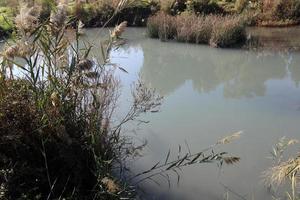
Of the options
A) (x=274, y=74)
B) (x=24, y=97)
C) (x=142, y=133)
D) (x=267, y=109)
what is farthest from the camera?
(x=274, y=74)

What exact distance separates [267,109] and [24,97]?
10.8 ft

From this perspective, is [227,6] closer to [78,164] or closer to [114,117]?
[114,117]

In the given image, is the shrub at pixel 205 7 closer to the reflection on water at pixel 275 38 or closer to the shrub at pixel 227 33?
the reflection on water at pixel 275 38

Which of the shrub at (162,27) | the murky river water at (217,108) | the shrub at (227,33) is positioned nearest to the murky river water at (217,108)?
the murky river water at (217,108)

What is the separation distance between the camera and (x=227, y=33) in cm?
948

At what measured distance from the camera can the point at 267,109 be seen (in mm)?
5582

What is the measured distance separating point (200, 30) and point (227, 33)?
2.10ft

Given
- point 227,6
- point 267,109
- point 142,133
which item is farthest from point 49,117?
point 227,6

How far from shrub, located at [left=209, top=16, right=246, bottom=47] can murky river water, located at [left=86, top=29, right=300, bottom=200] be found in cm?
31

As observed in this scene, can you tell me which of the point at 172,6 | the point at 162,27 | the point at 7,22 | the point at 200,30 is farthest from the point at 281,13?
the point at 7,22

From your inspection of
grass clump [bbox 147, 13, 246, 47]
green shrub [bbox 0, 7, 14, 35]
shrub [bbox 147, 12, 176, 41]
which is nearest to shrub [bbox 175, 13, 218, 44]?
grass clump [bbox 147, 13, 246, 47]

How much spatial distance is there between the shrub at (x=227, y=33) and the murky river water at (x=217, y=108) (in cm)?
31

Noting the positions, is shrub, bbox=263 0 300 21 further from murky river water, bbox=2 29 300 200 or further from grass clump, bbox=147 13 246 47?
murky river water, bbox=2 29 300 200

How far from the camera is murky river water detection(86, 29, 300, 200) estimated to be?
3816mm
